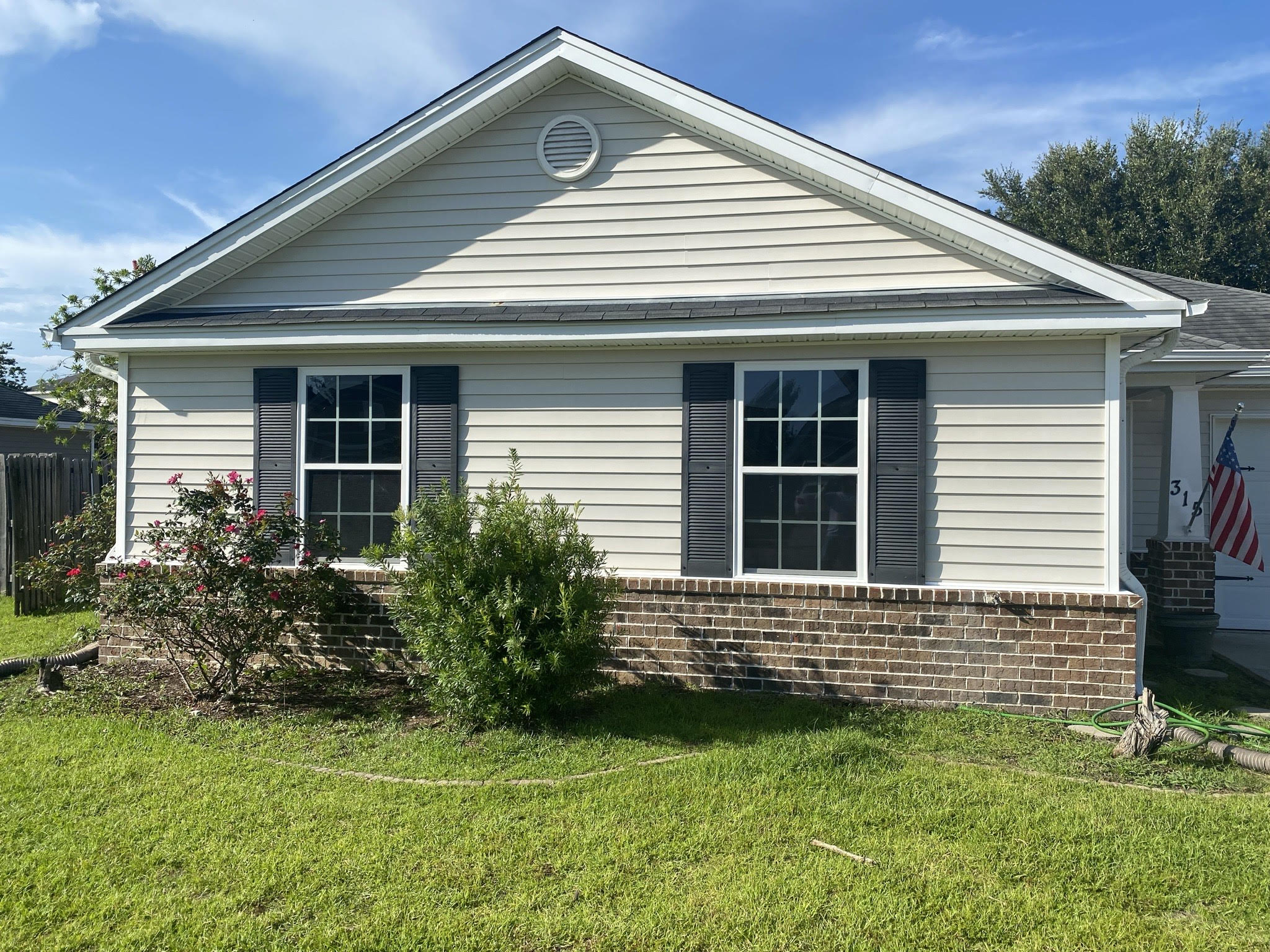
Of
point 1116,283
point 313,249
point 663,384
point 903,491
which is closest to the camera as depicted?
point 1116,283

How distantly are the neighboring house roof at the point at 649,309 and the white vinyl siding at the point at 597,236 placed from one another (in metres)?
0.14

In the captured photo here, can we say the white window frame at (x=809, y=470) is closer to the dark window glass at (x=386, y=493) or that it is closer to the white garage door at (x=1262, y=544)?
the dark window glass at (x=386, y=493)

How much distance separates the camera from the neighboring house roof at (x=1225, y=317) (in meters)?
8.92

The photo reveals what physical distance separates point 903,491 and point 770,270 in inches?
83.8

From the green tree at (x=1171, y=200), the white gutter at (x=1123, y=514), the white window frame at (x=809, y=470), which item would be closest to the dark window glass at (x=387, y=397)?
the white window frame at (x=809, y=470)

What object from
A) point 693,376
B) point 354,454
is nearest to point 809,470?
point 693,376

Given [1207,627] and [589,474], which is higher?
[589,474]

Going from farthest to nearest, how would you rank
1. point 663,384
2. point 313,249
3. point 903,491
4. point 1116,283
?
point 313,249 → point 663,384 → point 903,491 → point 1116,283

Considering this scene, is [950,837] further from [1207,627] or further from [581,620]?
[1207,627]

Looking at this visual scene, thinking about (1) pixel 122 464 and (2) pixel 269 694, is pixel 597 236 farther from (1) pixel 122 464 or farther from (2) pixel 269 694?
(1) pixel 122 464

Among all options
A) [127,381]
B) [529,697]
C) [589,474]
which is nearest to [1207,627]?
[589,474]

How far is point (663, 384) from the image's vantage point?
6.68 m

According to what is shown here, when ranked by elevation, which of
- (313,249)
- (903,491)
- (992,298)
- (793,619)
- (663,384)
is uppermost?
(313,249)

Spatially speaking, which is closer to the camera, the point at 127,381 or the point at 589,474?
the point at 589,474
